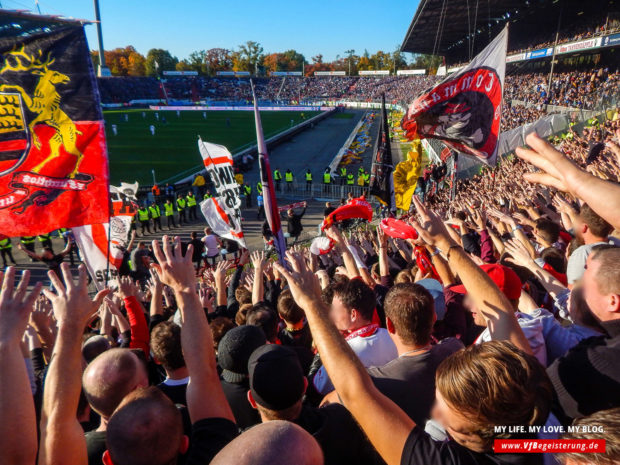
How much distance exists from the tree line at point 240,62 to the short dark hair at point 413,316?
11891 cm

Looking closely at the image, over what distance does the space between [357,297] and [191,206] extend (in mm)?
→ 17213

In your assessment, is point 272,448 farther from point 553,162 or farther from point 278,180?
point 278,180

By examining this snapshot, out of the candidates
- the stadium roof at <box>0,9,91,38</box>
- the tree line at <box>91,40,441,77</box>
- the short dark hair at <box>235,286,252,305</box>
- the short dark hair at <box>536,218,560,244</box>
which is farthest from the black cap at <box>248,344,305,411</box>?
the tree line at <box>91,40,441,77</box>

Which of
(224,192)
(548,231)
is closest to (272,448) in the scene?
(548,231)

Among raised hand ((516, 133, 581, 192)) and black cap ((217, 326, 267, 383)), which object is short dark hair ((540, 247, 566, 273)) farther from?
black cap ((217, 326, 267, 383))

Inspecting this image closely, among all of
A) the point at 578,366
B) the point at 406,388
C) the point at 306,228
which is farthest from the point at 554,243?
the point at 306,228

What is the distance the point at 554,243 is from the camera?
480 centimetres

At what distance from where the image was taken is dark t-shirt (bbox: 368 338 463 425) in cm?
Result: 208

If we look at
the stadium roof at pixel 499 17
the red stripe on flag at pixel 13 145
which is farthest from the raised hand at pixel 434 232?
the stadium roof at pixel 499 17

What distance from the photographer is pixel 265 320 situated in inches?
132

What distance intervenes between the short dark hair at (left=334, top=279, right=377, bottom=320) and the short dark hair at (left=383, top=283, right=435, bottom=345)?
0.47m

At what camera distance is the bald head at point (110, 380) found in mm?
2213

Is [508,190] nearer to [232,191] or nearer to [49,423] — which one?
[232,191]

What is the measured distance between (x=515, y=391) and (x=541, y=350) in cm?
115
